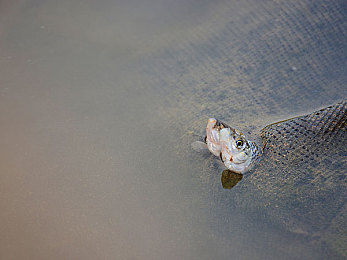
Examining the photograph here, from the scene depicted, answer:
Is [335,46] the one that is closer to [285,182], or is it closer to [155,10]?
[285,182]

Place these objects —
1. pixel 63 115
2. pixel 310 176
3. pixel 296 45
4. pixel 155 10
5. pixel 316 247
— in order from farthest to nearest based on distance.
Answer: pixel 155 10, pixel 296 45, pixel 63 115, pixel 310 176, pixel 316 247

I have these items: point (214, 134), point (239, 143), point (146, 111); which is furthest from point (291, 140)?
point (146, 111)

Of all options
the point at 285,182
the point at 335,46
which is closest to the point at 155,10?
the point at 335,46

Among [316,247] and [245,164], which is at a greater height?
[245,164]

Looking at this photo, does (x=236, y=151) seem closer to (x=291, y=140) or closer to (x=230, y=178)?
(x=230, y=178)

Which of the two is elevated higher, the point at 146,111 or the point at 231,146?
the point at 146,111

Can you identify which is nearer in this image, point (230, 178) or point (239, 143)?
point (239, 143)

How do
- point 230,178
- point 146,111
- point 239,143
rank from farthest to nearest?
point 146,111, point 230,178, point 239,143
